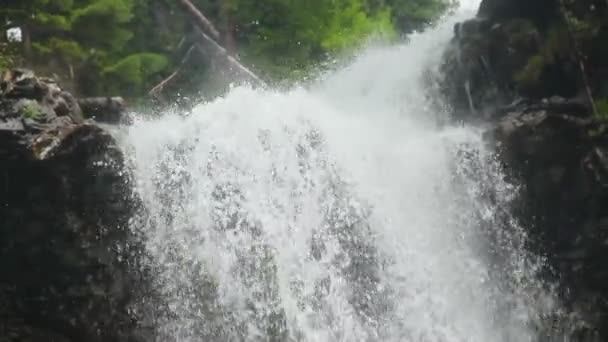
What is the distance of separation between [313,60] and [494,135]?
7.17m

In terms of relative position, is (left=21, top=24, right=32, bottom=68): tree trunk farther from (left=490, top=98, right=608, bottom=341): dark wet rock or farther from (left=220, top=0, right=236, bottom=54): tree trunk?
(left=490, top=98, right=608, bottom=341): dark wet rock

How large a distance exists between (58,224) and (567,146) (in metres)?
7.23

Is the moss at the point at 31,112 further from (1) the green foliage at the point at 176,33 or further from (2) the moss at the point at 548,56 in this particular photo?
(2) the moss at the point at 548,56

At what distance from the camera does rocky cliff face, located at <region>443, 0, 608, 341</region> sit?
9.88 meters

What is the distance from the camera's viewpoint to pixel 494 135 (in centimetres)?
1045

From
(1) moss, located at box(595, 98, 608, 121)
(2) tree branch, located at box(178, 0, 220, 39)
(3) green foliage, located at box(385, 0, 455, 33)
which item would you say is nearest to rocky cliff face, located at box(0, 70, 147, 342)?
(1) moss, located at box(595, 98, 608, 121)

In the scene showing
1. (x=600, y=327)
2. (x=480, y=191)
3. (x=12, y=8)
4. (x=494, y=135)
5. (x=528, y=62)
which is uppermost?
(x=12, y=8)

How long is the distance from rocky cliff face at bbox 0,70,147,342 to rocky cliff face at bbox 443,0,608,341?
585cm

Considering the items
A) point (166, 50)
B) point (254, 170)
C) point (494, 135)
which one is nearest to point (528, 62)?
point (494, 135)

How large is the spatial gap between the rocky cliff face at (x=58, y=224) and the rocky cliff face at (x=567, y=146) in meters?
5.85

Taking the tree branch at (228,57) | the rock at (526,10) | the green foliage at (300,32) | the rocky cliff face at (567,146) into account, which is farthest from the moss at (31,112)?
the rock at (526,10)

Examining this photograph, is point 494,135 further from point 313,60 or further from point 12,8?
point 12,8

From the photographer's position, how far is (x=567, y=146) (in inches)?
395

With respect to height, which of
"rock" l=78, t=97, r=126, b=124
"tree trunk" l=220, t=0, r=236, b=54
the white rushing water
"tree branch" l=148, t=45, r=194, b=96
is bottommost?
the white rushing water
